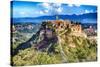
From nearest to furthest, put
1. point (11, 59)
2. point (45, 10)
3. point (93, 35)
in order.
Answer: point (11, 59), point (45, 10), point (93, 35)

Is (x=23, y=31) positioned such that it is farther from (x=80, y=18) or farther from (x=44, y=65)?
(x=80, y=18)

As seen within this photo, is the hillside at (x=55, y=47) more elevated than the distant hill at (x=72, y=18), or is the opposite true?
the distant hill at (x=72, y=18)

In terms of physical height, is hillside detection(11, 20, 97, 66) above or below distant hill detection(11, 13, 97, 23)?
below

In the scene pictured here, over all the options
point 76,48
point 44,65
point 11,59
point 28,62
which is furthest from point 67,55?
point 11,59

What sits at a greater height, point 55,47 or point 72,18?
point 72,18

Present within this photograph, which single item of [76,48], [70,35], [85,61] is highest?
[70,35]

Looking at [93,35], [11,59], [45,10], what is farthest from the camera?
[93,35]

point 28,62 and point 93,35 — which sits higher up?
point 93,35
